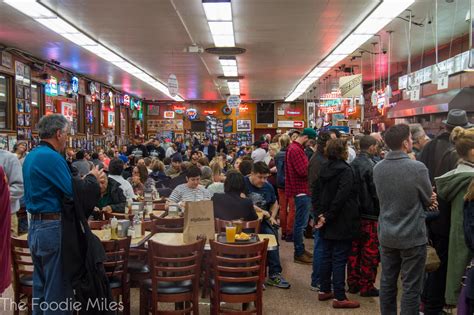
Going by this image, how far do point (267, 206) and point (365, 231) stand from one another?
1.45 m

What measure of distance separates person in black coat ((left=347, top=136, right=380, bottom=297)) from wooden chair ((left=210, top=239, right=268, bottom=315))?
159cm

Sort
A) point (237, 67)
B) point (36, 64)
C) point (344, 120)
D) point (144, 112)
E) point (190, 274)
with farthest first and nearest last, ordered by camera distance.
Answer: point (144, 112) < point (344, 120) < point (237, 67) < point (36, 64) < point (190, 274)

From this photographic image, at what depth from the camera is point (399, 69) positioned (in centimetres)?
1616

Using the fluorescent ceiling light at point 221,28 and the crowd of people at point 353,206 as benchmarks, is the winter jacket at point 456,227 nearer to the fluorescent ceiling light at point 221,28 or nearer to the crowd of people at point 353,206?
the crowd of people at point 353,206

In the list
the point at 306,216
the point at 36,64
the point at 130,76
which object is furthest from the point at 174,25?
the point at 130,76

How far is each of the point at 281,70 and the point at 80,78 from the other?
6.63 meters

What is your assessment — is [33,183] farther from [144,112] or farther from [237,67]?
[144,112]

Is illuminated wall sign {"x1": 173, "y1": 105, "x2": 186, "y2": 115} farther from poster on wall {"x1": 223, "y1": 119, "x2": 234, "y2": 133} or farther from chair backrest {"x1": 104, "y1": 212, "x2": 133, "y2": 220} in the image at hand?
chair backrest {"x1": 104, "y1": 212, "x2": 133, "y2": 220}

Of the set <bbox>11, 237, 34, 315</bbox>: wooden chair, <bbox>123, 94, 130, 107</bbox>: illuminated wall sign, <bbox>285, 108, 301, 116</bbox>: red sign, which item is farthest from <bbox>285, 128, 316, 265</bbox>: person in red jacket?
<bbox>285, 108, 301, 116</bbox>: red sign

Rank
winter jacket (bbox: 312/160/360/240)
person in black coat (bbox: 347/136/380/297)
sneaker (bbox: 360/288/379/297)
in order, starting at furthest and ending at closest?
sneaker (bbox: 360/288/379/297), person in black coat (bbox: 347/136/380/297), winter jacket (bbox: 312/160/360/240)

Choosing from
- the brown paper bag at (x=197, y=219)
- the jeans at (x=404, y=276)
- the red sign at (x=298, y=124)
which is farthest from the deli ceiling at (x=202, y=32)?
the red sign at (x=298, y=124)

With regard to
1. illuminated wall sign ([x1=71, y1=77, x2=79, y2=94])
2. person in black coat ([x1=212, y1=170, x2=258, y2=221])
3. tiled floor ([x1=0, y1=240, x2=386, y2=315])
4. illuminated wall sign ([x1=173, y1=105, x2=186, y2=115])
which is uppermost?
illuminated wall sign ([x1=71, y1=77, x2=79, y2=94])

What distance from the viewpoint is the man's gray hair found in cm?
363

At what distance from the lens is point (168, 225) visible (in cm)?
539
